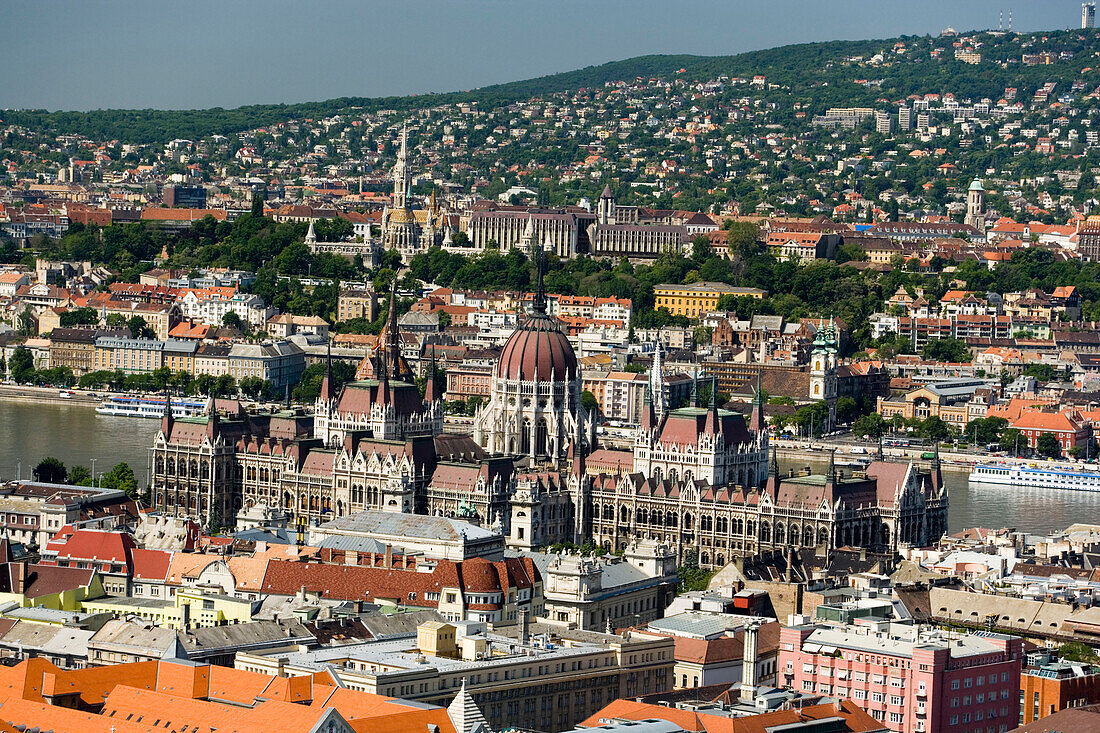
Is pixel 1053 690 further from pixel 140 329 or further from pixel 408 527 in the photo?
pixel 140 329

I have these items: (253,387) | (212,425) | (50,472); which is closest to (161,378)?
(253,387)

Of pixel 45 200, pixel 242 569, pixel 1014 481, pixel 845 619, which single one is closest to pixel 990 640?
pixel 845 619

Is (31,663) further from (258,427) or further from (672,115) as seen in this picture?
(672,115)

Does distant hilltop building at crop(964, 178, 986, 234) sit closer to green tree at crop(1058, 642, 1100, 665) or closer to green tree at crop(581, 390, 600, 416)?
green tree at crop(581, 390, 600, 416)

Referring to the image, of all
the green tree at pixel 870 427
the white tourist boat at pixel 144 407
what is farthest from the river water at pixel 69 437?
the green tree at pixel 870 427

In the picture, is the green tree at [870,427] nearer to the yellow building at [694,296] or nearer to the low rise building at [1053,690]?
the yellow building at [694,296]

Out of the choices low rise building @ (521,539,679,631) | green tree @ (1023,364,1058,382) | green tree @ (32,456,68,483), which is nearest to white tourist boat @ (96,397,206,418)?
A: green tree @ (32,456,68,483)
